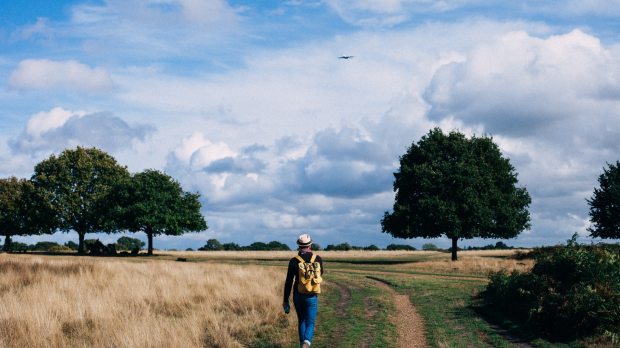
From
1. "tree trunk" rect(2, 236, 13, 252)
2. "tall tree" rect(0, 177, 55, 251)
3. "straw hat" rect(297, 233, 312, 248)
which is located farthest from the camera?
"tree trunk" rect(2, 236, 13, 252)

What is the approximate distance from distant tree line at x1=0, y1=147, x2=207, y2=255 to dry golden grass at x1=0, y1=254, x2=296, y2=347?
38994 millimetres

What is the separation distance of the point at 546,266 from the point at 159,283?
1603cm

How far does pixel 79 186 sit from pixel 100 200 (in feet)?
12.4

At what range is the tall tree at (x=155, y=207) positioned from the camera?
67.2 meters

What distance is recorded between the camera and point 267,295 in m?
21.5

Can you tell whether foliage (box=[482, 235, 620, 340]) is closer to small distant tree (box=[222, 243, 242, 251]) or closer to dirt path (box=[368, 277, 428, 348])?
dirt path (box=[368, 277, 428, 348])

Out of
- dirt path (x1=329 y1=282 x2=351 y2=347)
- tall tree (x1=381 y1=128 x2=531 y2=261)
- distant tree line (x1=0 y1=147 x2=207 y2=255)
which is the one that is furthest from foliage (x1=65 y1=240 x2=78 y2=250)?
dirt path (x1=329 y1=282 x2=351 y2=347)

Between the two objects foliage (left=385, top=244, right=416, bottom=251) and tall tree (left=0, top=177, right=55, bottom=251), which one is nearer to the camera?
tall tree (left=0, top=177, right=55, bottom=251)

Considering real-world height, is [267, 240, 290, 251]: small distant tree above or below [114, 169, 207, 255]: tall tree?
below

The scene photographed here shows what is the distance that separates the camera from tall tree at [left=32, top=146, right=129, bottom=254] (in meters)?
70.4

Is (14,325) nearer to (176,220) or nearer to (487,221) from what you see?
(487,221)

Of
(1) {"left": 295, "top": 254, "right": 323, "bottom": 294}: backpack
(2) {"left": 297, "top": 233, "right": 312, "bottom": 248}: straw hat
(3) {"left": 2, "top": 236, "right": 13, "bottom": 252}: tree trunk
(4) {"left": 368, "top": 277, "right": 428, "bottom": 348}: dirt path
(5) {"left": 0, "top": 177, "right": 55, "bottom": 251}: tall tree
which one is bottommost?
(4) {"left": 368, "top": 277, "right": 428, "bottom": 348}: dirt path

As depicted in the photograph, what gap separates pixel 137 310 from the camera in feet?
63.9

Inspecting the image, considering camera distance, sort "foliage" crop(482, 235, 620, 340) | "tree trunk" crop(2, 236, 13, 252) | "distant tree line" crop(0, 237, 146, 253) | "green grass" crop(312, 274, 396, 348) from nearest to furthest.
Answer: "green grass" crop(312, 274, 396, 348), "foliage" crop(482, 235, 620, 340), "distant tree line" crop(0, 237, 146, 253), "tree trunk" crop(2, 236, 13, 252)
